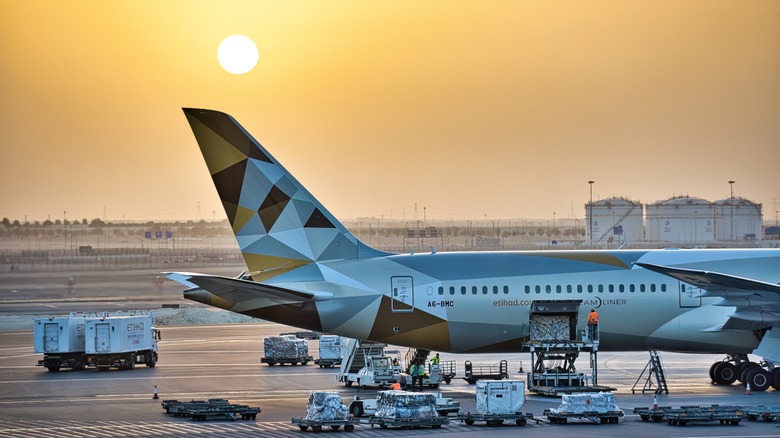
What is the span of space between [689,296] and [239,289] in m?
16.9

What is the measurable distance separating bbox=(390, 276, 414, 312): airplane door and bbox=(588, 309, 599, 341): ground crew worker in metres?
6.64

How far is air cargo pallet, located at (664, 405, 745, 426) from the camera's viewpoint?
33344mm

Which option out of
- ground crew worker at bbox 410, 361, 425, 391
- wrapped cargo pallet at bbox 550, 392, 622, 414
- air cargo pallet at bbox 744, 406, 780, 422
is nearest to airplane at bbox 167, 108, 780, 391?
ground crew worker at bbox 410, 361, 425, 391

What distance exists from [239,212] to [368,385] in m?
8.32

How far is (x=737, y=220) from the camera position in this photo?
594 feet

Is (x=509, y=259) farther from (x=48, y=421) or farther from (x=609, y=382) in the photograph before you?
(x=48, y=421)

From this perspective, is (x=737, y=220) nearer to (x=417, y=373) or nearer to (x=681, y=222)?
(x=681, y=222)

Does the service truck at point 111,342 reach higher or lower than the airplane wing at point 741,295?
lower

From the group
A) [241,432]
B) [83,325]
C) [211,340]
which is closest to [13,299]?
[211,340]

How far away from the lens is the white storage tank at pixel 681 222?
17888cm

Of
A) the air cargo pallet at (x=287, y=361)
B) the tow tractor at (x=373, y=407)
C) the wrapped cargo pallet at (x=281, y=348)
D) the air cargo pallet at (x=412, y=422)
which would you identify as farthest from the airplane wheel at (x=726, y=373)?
the wrapped cargo pallet at (x=281, y=348)

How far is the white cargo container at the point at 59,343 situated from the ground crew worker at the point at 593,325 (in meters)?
25.0

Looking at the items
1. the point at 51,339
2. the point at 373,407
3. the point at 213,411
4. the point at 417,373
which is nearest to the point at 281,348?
the point at 51,339

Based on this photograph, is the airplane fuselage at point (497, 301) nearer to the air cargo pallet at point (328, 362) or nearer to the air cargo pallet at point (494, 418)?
the air cargo pallet at point (494, 418)
